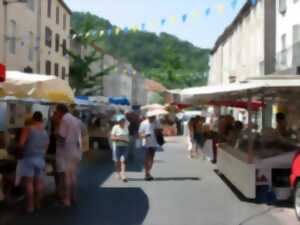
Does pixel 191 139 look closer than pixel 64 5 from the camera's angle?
Yes

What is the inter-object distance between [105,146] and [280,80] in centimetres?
1472

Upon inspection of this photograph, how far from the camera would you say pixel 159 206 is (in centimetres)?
1088

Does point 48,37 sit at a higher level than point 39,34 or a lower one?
higher

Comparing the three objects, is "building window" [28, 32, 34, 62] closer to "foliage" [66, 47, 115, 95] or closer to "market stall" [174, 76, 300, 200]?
"foliage" [66, 47, 115, 95]

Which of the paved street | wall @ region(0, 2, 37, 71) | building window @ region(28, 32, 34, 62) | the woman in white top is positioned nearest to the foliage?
building window @ region(28, 32, 34, 62)

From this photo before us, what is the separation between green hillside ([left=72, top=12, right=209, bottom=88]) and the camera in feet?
230

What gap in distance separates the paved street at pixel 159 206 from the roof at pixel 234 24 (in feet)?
88.7

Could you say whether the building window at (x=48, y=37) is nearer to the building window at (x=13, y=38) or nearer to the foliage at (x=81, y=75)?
the foliage at (x=81, y=75)

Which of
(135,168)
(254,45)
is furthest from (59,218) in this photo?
(254,45)

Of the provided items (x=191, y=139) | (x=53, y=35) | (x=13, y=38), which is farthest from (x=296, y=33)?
(x=53, y=35)

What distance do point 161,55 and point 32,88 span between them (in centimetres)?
6109

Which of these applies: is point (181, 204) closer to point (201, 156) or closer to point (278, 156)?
point (278, 156)

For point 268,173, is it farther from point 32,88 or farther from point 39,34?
point 39,34

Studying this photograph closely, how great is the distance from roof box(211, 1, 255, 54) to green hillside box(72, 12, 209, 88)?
5711 millimetres
